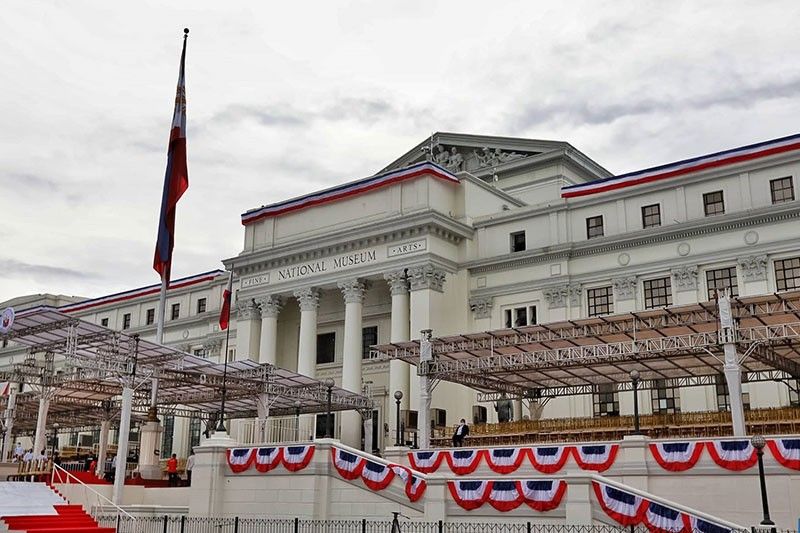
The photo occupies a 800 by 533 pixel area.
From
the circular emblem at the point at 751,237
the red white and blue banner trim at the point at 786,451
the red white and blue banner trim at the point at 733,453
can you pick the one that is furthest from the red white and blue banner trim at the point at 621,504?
the circular emblem at the point at 751,237

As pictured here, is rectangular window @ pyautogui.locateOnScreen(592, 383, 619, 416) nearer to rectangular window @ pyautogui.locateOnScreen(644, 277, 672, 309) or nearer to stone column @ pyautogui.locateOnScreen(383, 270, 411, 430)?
rectangular window @ pyautogui.locateOnScreen(644, 277, 672, 309)

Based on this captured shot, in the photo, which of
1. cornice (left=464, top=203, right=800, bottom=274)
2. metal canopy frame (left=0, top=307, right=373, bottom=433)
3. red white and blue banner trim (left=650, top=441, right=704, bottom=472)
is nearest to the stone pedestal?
metal canopy frame (left=0, top=307, right=373, bottom=433)

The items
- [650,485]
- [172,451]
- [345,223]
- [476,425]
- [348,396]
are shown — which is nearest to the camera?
[650,485]

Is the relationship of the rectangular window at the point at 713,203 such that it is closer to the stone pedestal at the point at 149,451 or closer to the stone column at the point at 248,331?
the stone column at the point at 248,331

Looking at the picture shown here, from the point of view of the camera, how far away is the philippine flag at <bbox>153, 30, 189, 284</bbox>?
38.2m

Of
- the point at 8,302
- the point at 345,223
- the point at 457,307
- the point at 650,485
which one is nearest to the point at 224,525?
the point at 650,485

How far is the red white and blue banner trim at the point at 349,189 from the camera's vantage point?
50062 millimetres

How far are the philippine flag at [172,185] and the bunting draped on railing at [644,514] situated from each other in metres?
23.0

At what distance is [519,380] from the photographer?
136ft

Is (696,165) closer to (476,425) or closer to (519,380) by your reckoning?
(519,380)

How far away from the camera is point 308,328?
172 ft

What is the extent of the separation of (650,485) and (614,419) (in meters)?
12.9

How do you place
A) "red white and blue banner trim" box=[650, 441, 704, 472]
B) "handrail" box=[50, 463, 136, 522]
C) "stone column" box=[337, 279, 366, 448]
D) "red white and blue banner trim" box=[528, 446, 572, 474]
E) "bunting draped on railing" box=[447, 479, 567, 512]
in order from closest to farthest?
"bunting draped on railing" box=[447, 479, 567, 512]
"red white and blue banner trim" box=[650, 441, 704, 472]
"red white and blue banner trim" box=[528, 446, 572, 474]
"handrail" box=[50, 463, 136, 522]
"stone column" box=[337, 279, 366, 448]

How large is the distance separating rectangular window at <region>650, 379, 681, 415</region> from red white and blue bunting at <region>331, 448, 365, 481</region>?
803 inches
